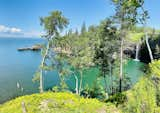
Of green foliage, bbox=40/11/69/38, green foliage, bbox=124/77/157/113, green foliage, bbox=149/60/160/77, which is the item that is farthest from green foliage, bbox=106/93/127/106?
green foliage, bbox=40/11/69/38

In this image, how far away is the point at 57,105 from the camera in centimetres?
784

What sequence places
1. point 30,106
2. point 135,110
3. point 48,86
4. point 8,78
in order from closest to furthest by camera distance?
point 135,110
point 30,106
point 48,86
point 8,78

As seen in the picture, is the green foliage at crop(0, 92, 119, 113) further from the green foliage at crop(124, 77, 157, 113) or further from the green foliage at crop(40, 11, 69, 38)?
the green foliage at crop(40, 11, 69, 38)

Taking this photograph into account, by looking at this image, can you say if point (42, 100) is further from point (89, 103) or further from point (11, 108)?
point (89, 103)

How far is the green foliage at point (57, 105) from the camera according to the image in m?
7.62

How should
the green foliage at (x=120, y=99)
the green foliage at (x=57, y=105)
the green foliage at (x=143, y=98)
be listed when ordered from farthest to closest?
the green foliage at (x=120, y=99) < the green foliage at (x=57, y=105) < the green foliage at (x=143, y=98)

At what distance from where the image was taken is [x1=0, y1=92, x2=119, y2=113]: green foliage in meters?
7.62

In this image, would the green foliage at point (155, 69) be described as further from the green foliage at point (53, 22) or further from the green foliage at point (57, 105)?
the green foliage at point (53, 22)

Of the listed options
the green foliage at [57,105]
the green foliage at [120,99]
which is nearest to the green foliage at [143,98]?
the green foliage at [57,105]

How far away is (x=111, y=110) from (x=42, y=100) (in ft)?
7.50

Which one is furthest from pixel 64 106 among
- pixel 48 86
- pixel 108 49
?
pixel 48 86

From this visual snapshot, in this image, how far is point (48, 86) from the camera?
4359 cm

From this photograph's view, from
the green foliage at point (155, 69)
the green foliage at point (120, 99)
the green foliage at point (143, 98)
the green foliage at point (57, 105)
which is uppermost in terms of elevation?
the green foliage at point (155, 69)

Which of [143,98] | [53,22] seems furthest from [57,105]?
[53,22]
